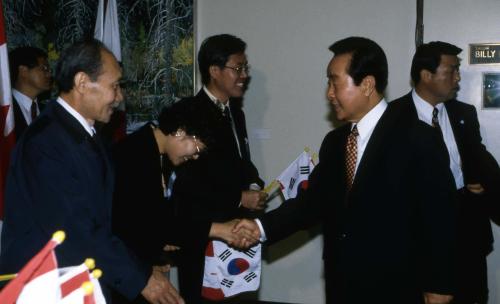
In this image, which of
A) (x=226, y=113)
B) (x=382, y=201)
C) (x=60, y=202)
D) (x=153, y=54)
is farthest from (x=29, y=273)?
(x=153, y=54)

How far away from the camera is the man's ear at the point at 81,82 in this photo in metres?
1.90

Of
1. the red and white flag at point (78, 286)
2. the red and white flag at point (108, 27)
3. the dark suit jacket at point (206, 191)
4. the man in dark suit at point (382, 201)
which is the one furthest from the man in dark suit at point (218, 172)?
the red and white flag at point (78, 286)

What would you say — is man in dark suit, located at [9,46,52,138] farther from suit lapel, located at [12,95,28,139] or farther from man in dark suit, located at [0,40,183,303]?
man in dark suit, located at [0,40,183,303]

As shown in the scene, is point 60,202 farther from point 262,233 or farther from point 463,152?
point 463,152

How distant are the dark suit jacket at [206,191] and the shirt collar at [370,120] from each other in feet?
2.39

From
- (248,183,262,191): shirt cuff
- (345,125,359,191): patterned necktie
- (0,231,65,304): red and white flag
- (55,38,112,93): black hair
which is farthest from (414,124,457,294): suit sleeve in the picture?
(248,183,262,191): shirt cuff

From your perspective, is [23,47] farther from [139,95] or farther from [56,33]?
[139,95]

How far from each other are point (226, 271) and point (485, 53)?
2566mm

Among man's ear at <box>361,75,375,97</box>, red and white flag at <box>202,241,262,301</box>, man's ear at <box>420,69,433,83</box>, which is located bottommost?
red and white flag at <box>202,241,262,301</box>

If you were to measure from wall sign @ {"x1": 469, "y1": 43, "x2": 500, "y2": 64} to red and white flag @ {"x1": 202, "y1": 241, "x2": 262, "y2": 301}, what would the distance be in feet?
7.58

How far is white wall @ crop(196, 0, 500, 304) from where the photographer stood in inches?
160

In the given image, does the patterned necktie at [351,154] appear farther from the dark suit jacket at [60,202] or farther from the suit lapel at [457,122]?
the suit lapel at [457,122]

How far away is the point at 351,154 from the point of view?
2275 millimetres

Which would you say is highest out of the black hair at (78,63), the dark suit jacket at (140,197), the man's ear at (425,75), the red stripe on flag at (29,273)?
the black hair at (78,63)
